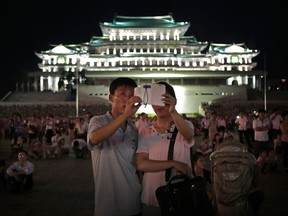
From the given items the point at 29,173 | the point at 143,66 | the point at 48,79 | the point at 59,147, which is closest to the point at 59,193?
the point at 29,173

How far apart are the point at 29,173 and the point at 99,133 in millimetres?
5378

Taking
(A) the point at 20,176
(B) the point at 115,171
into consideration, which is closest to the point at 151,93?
(B) the point at 115,171

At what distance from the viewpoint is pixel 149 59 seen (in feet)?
199

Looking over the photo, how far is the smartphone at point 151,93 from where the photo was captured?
343cm

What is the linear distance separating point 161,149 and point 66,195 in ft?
15.5

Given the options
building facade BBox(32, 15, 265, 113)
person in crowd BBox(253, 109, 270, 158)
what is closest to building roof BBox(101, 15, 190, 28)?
building facade BBox(32, 15, 265, 113)

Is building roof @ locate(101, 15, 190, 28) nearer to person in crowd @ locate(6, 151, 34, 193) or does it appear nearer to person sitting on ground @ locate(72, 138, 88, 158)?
person sitting on ground @ locate(72, 138, 88, 158)

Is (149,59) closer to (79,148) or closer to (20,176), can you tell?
(79,148)

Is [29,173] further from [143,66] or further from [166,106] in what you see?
[143,66]

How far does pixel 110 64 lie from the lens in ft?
203

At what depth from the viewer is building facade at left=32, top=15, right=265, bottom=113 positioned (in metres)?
58.1

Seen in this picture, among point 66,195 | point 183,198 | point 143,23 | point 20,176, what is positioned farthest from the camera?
point 143,23

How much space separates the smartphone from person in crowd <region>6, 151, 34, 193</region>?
541 cm

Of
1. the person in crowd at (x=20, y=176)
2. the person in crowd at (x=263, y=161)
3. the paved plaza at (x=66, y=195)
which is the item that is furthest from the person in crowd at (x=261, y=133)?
the person in crowd at (x=20, y=176)
